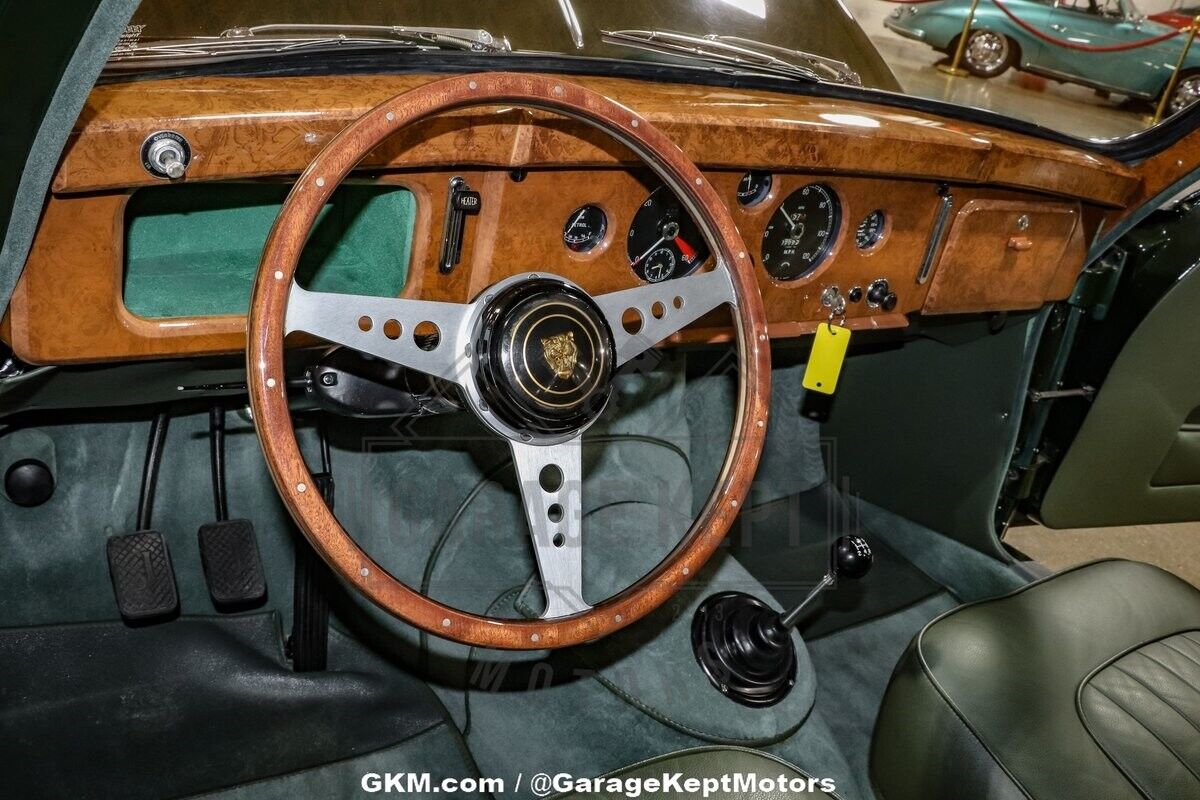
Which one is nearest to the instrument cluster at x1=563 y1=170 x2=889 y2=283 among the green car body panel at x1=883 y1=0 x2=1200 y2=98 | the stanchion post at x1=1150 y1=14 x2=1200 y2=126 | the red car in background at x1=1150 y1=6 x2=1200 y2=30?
the stanchion post at x1=1150 y1=14 x2=1200 y2=126

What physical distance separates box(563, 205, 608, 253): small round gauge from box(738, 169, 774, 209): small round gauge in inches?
10.5

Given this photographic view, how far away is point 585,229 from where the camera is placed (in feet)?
5.08

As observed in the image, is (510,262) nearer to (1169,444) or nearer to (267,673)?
(267,673)

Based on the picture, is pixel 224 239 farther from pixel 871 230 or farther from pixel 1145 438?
pixel 1145 438

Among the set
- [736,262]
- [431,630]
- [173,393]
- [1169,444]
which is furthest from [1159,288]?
[173,393]

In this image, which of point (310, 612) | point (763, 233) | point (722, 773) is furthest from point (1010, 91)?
point (722, 773)

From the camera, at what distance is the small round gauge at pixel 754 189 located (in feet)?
5.45

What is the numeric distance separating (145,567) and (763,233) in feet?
4.35

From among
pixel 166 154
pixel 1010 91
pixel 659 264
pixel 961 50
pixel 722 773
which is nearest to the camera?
pixel 166 154

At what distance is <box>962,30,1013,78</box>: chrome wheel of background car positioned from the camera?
7.95m

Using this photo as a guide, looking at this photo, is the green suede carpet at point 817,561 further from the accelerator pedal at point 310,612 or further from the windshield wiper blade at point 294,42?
the windshield wiper blade at point 294,42

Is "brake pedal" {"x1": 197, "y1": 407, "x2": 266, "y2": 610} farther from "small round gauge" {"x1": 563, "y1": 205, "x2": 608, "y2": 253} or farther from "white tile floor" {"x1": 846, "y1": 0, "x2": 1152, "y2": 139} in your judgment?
"white tile floor" {"x1": 846, "y1": 0, "x2": 1152, "y2": 139}

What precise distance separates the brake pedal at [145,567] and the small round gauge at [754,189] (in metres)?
1.22

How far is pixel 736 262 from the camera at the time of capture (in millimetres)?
1406
